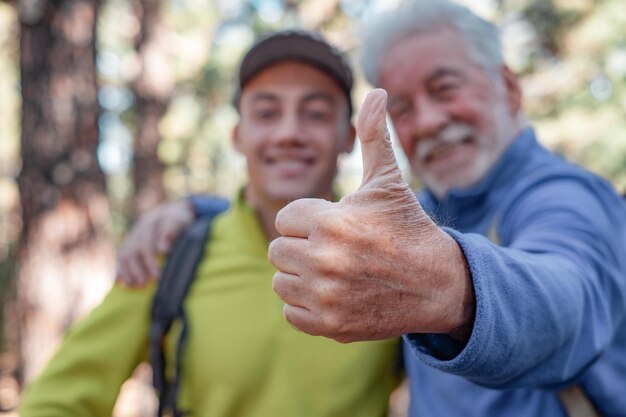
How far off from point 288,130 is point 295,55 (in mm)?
298

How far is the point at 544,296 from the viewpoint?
1205 millimetres

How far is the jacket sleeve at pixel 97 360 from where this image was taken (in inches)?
85.9

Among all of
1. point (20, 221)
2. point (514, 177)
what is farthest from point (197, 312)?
point (20, 221)

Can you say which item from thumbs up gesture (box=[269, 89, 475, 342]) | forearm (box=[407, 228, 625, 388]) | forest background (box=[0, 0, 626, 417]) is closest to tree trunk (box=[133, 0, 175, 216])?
forest background (box=[0, 0, 626, 417])

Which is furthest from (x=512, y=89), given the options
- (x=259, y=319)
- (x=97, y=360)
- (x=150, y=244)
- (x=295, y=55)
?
(x=97, y=360)

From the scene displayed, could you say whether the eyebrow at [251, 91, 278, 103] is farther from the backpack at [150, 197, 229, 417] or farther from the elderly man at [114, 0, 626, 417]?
the backpack at [150, 197, 229, 417]

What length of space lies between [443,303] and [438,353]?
157mm

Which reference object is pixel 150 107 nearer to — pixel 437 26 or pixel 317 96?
pixel 317 96

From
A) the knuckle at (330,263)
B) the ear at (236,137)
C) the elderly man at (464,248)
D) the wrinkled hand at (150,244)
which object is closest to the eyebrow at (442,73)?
the elderly man at (464,248)

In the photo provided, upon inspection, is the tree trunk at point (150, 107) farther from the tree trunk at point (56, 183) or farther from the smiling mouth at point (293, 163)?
the smiling mouth at point (293, 163)

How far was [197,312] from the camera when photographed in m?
2.24

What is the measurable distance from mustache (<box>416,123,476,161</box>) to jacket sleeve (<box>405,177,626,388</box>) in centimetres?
54

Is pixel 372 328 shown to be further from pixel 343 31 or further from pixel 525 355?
pixel 343 31

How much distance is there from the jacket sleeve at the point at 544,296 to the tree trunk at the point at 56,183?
2999 mm
